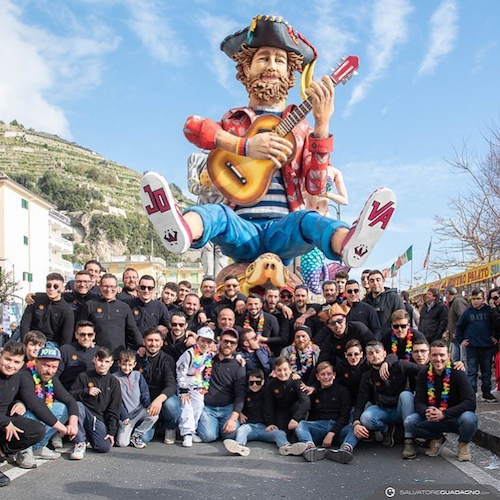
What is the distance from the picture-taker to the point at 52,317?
5672mm

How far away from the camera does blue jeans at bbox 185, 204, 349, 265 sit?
687cm

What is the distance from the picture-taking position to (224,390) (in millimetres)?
5613

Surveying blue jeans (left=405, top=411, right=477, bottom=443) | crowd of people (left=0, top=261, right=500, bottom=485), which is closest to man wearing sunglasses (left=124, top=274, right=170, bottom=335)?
crowd of people (left=0, top=261, right=500, bottom=485)

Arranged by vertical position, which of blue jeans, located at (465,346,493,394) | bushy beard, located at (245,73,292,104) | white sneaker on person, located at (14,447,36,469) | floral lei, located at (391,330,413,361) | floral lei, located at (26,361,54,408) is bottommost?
white sneaker on person, located at (14,447,36,469)

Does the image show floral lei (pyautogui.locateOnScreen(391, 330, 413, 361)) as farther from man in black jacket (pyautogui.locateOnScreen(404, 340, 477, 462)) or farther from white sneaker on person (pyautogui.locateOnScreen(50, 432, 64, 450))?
white sneaker on person (pyautogui.locateOnScreen(50, 432, 64, 450))

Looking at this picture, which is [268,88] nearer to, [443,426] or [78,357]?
[78,357]

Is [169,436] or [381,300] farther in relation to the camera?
[381,300]

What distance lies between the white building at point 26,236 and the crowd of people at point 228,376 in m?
34.6

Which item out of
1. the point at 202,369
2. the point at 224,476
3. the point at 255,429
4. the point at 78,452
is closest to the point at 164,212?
the point at 202,369

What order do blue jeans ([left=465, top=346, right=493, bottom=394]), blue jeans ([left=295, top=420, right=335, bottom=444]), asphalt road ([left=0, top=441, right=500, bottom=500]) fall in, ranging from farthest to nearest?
blue jeans ([left=465, top=346, right=493, bottom=394]) → blue jeans ([left=295, top=420, right=335, bottom=444]) → asphalt road ([left=0, top=441, right=500, bottom=500])

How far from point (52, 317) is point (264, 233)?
110 inches

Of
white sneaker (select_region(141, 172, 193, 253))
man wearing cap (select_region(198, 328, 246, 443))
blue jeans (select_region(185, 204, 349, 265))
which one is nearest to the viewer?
man wearing cap (select_region(198, 328, 246, 443))

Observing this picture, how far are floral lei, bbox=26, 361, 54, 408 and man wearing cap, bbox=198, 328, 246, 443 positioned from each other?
4.14 feet

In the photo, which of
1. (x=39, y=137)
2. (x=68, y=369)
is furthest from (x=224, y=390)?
(x=39, y=137)
